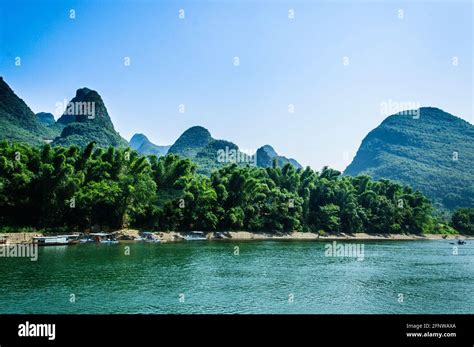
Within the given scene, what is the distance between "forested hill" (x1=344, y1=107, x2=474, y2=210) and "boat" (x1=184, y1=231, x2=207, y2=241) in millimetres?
Result: 110600

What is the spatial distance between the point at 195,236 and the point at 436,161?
149820mm

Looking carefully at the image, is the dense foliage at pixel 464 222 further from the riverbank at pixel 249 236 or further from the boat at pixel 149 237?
the boat at pixel 149 237

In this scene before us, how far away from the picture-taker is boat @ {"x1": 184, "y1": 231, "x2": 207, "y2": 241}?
2003 inches

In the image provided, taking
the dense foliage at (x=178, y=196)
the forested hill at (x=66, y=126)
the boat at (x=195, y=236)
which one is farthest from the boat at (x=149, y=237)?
the forested hill at (x=66, y=126)

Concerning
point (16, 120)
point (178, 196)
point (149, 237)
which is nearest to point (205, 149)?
point (16, 120)

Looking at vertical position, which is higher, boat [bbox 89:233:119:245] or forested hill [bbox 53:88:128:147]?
forested hill [bbox 53:88:128:147]

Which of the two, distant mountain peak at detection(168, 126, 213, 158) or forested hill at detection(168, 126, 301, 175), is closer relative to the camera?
forested hill at detection(168, 126, 301, 175)

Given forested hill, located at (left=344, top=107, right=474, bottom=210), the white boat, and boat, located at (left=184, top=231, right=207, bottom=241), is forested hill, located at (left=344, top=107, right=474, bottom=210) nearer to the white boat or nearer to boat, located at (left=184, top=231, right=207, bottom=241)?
boat, located at (left=184, top=231, right=207, bottom=241)

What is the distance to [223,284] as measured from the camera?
71.9 ft

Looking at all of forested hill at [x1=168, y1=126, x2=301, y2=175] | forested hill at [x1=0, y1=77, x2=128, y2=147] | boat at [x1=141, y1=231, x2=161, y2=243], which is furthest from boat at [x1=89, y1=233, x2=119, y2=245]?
forested hill at [x1=168, y1=126, x2=301, y2=175]

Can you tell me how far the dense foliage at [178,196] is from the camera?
4350cm
